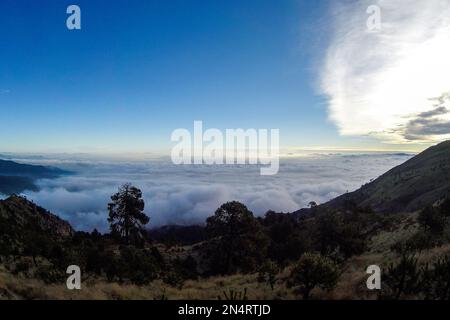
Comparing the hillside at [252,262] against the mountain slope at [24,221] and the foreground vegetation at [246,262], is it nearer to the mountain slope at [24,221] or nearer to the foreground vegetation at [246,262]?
the foreground vegetation at [246,262]

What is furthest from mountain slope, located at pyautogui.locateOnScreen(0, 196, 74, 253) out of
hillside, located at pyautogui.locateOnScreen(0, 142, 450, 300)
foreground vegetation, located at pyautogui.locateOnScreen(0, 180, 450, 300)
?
foreground vegetation, located at pyautogui.locateOnScreen(0, 180, 450, 300)

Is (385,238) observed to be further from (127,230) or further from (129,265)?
(127,230)

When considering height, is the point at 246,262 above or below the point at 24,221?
above

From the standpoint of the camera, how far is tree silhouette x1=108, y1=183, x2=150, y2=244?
44219mm

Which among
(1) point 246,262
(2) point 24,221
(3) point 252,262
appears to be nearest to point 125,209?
(1) point 246,262

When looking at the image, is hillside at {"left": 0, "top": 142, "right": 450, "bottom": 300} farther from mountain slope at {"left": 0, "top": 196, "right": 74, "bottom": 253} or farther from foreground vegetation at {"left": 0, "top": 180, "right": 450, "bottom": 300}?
mountain slope at {"left": 0, "top": 196, "right": 74, "bottom": 253}

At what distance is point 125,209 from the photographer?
44.4 metres

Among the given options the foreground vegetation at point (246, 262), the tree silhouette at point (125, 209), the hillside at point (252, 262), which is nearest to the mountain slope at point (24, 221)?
the hillside at point (252, 262)

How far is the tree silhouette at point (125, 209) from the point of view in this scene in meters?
44.2

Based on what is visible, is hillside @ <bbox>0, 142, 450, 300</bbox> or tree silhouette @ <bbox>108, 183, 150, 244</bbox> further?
tree silhouette @ <bbox>108, 183, 150, 244</bbox>

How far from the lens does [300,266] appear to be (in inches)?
682

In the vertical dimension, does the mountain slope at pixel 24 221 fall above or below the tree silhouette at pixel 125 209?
below

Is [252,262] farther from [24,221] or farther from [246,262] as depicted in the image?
[24,221]

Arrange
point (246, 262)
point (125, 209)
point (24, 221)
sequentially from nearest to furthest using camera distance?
point (246, 262)
point (125, 209)
point (24, 221)
